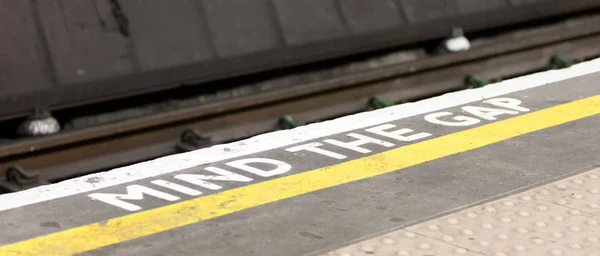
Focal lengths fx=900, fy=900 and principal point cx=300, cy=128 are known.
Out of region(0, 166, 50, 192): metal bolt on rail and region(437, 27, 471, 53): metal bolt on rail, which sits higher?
region(437, 27, 471, 53): metal bolt on rail

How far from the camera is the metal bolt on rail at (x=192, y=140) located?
5.18m

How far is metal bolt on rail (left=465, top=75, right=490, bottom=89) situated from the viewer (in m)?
6.58

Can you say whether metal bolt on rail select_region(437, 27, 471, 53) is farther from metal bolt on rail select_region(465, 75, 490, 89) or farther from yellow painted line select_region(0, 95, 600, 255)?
yellow painted line select_region(0, 95, 600, 255)

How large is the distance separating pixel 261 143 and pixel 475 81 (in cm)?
242

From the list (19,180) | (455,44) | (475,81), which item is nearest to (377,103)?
(475,81)

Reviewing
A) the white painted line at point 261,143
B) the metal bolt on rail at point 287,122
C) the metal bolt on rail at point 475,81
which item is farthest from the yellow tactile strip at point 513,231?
the metal bolt on rail at point 475,81

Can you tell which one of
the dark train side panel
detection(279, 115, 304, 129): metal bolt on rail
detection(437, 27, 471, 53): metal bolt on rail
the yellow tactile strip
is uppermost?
the dark train side panel

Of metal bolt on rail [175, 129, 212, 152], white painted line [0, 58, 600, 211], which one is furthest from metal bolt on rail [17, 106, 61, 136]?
white painted line [0, 58, 600, 211]

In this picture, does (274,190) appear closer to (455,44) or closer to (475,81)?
(475,81)

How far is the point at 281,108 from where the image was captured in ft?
19.0

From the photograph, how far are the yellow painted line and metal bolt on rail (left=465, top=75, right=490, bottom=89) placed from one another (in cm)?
126

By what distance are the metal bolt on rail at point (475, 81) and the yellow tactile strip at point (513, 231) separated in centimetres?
265

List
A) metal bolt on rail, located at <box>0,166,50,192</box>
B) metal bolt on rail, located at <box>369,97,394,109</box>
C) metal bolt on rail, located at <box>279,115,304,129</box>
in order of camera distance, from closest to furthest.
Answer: metal bolt on rail, located at <box>0,166,50,192</box>
metal bolt on rail, located at <box>279,115,304,129</box>
metal bolt on rail, located at <box>369,97,394,109</box>

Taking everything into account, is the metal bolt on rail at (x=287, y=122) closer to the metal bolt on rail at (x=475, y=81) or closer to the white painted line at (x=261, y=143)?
the white painted line at (x=261, y=143)
